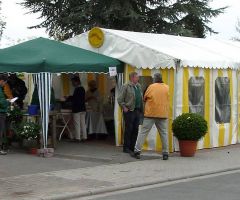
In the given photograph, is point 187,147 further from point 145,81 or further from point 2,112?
point 2,112

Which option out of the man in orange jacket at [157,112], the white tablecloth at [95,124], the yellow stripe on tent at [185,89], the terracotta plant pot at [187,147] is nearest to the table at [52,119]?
the man in orange jacket at [157,112]

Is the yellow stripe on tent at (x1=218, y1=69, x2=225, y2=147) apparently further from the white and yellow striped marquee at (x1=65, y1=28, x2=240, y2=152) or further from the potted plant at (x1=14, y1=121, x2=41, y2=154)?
the potted plant at (x1=14, y1=121, x2=41, y2=154)

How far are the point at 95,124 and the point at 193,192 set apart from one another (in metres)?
7.46

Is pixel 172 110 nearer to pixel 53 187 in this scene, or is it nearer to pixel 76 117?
pixel 76 117

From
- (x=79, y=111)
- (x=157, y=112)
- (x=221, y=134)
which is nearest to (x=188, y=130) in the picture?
(x=157, y=112)

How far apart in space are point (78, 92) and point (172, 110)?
2961 millimetres

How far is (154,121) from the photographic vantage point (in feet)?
41.4

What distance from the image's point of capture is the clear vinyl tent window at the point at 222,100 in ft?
Answer: 49.2

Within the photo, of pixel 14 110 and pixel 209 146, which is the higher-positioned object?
pixel 14 110

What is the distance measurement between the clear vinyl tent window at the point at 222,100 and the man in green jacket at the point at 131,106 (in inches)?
114

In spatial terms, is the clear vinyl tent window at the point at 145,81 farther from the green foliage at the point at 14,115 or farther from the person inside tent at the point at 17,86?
the person inside tent at the point at 17,86

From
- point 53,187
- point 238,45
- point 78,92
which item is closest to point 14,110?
point 78,92

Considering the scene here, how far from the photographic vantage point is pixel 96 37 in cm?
1513

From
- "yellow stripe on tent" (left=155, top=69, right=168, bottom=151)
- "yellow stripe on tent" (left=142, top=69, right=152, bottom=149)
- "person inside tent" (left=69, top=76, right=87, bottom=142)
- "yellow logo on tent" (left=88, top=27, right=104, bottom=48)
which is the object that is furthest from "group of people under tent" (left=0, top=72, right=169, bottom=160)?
"yellow logo on tent" (left=88, top=27, right=104, bottom=48)
